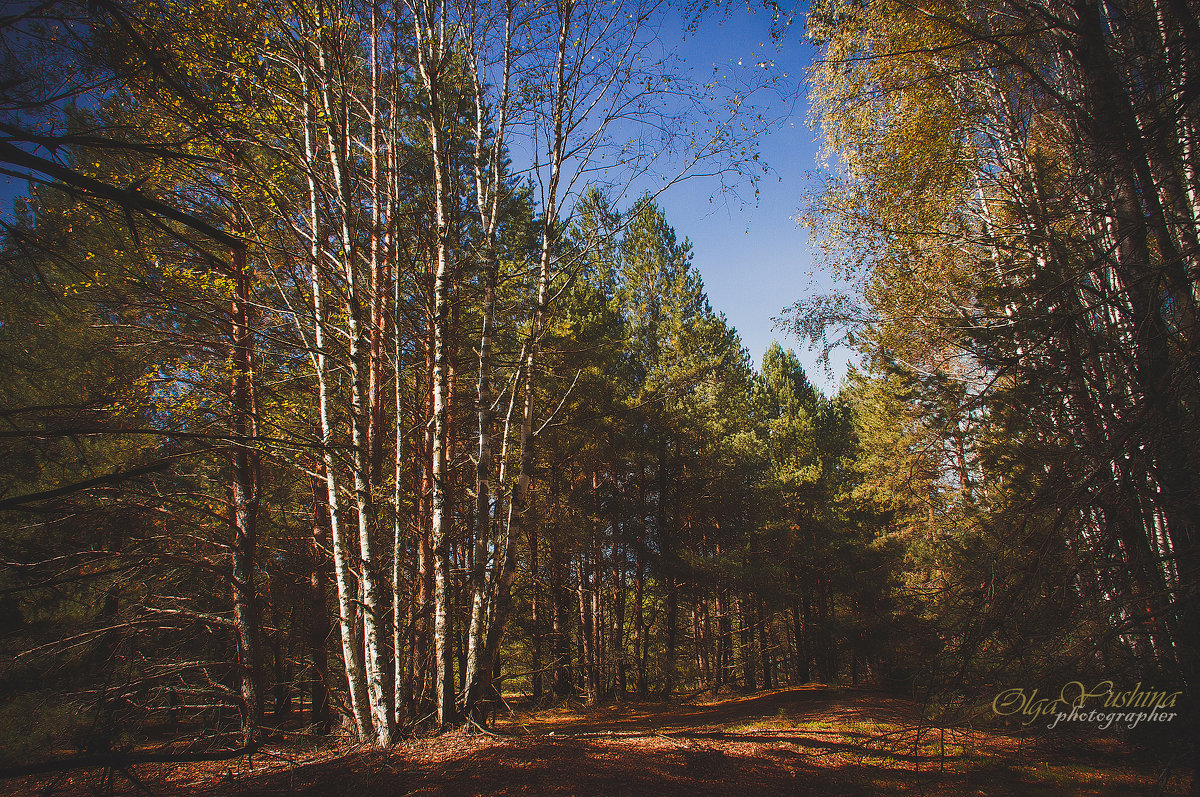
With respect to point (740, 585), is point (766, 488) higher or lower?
higher

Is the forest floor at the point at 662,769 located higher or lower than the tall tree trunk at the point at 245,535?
lower

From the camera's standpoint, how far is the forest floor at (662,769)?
4215 mm

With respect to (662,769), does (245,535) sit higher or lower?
higher

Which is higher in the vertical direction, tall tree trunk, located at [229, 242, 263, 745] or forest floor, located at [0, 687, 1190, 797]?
tall tree trunk, located at [229, 242, 263, 745]

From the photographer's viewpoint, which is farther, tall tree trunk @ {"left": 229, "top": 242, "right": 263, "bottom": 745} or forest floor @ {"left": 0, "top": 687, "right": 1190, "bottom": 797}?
tall tree trunk @ {"left": 229, "top": 242, "right": 263, "bottom": 745}

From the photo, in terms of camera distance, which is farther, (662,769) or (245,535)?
(245,535)

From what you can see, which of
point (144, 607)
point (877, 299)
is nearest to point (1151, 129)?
point (877, 299)

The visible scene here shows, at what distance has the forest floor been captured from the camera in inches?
166

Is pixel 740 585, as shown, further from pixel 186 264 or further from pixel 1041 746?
pixel 186 264

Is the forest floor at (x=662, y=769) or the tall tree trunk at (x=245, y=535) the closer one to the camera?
the forest floor at (x=662, y=769)

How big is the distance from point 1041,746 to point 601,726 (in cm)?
684

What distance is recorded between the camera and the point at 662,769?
4.85 metres

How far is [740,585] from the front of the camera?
14.4m

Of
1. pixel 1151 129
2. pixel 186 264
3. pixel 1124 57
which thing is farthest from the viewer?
pixel 186 264
